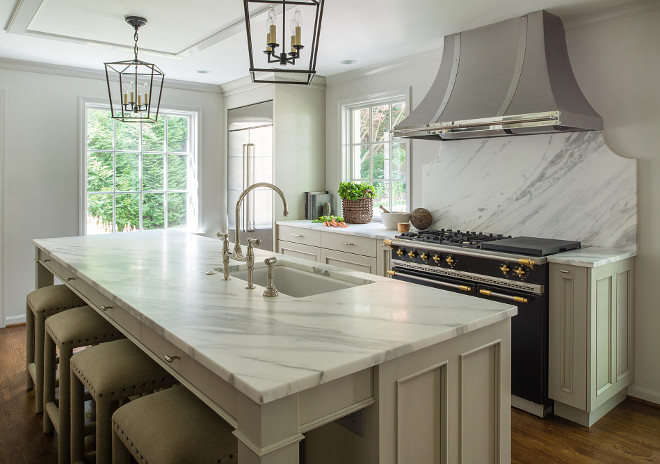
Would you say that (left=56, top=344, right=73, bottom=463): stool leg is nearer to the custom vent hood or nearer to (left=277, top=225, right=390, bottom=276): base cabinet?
(left=277, top=225, right=390, bottom=276): base cabinet

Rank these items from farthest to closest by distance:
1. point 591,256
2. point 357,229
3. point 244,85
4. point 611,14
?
point 244,85 < point 357,229 < point 611,14 < point 591,256

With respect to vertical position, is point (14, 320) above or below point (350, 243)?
below

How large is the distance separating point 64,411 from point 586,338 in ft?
8.68

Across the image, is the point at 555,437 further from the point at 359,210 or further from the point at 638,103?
the point at 359,210

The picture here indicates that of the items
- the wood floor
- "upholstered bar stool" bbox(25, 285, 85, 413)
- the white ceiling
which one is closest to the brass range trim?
the wood floor

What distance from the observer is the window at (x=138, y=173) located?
5195mm

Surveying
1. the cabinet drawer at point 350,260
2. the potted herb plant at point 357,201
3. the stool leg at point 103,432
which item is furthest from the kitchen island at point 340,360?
the potted herb plant at point 357,201

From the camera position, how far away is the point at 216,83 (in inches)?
224

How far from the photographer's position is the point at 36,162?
4789mm

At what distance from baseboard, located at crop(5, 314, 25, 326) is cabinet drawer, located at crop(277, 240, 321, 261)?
2.50 metres

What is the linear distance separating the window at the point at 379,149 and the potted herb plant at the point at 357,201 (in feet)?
0.63

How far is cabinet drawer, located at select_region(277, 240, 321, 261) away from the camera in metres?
4.61

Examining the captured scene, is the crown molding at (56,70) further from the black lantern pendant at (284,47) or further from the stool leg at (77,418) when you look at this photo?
the black lantern pendant at (284,47)

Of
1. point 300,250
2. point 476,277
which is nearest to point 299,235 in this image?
point 300,250
